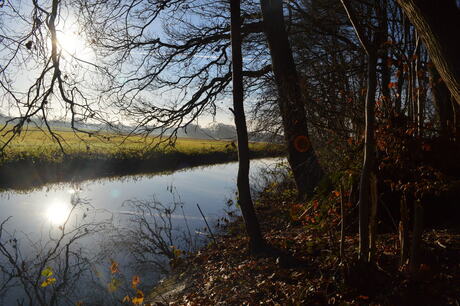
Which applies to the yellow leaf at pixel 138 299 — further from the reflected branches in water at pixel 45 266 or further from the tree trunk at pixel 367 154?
the tree trunk at pixel 367 154

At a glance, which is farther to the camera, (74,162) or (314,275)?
(74,162)

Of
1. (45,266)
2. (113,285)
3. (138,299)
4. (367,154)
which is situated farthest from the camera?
(45,266)

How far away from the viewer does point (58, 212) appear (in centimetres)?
1093

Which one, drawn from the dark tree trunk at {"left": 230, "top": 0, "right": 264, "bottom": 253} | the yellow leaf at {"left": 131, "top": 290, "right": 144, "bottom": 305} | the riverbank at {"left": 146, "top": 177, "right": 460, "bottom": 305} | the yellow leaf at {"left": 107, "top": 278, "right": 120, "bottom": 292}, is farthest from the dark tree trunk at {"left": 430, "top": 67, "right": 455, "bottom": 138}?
the yellow leaf at {"left": 107, "top": 278, "right": 120, "bottom": 292}

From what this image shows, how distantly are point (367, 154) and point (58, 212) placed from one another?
34.6 ft

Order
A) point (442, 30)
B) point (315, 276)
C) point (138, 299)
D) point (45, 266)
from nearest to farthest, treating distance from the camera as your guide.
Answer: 1. point (442, 30)
2. point (315, 276)
3. point (138, 299)
4. point (45, 266)

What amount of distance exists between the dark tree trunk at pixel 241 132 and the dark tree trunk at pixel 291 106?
6.08ft

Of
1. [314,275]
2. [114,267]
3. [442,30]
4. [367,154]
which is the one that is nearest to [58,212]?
[114,267]

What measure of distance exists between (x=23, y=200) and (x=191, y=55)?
8.20m

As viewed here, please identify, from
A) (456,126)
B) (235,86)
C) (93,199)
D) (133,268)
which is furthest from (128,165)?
(456,126)

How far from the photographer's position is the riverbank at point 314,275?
3.12 metres

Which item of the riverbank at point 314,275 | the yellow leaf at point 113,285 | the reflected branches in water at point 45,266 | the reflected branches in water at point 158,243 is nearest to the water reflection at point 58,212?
the reflected branches in water at point 45,266

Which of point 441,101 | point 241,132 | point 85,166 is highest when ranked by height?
point 441,101

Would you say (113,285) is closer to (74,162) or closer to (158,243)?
(158,243)
